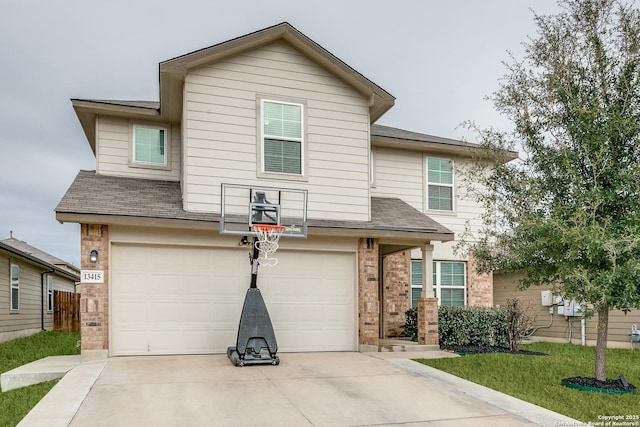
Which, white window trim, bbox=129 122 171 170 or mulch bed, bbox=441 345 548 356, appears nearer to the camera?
mulch bed, bbox=441 345 548 356

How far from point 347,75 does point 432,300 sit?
5386 mm

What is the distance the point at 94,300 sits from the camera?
30.9 feet

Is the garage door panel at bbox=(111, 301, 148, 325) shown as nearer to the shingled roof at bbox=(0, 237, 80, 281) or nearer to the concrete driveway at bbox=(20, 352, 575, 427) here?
the concrete driveway at bbox=(20, 352, 575, 427)

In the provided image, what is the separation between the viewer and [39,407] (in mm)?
6277

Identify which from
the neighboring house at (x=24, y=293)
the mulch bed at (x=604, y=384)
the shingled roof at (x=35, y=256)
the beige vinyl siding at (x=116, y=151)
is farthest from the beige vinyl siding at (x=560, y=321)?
the neighboring house at (x=24, y=293)

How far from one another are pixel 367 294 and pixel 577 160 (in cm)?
497

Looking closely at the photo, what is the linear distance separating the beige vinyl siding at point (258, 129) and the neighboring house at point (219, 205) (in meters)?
0.02

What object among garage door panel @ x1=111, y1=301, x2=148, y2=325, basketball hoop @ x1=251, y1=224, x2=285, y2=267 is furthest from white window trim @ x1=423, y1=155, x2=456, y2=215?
garage door panel @ x1=111, y1=301, x2=148, y2=325

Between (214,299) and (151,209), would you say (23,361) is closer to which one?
(214,299)

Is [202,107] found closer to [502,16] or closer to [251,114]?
[251,114]

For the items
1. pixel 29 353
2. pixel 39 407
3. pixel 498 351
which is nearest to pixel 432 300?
pixel 498 351

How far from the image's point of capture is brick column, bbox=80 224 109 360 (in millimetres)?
9352

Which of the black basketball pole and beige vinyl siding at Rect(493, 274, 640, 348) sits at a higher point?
the black basketball pole

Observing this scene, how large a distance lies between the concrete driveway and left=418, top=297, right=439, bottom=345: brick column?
94.7 inches
